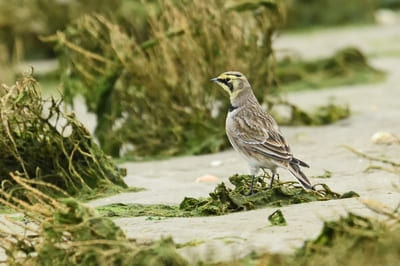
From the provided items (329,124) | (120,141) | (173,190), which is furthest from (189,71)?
(173,190)

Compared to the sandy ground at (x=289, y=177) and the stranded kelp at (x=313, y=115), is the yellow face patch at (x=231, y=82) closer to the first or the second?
the sandy ground at (x=289, y=177)

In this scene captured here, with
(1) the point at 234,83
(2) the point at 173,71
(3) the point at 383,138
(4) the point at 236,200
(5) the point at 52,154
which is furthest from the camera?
(2) the point at 173,71

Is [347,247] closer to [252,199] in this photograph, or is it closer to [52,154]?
[252,199]

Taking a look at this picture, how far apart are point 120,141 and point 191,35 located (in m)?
1.16

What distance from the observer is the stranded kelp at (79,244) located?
5.62 m

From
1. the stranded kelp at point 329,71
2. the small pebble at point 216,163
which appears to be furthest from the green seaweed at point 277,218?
the stranded kelp at point 329,71

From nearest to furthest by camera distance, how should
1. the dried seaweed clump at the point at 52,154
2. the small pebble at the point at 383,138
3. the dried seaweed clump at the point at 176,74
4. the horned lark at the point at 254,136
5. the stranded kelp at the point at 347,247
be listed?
1. the stranded kelp at the point at 347,247
2. the horned lark at the point at 254,136
3. the dried seaweed clump at the point at 52,154
4. the small pebble at the point at 383,138
5. the dried seaweed clump at the point at 176,74

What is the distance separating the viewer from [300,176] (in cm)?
721

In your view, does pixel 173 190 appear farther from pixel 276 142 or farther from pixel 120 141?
pixel 120 141

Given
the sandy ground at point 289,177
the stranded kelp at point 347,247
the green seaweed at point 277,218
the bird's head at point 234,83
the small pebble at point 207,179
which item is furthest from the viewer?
the small pebble at point 207,179

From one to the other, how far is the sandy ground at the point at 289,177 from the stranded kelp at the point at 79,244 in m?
0.20

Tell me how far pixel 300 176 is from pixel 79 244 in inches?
75.7

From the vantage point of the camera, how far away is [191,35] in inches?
421

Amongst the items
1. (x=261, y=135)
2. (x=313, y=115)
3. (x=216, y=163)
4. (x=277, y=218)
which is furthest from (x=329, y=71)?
(x=277, y=218)
